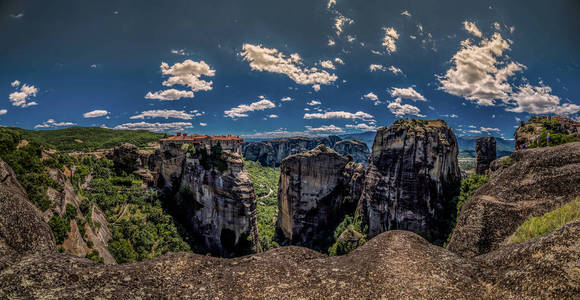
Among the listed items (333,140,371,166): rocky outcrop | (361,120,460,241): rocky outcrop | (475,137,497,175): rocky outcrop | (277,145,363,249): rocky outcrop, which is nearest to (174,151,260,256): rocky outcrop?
(277,145,363,249): rocky outcrop

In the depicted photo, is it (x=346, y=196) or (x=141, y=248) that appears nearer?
(x=141, y=248)

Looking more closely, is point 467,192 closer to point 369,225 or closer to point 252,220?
point 369,225

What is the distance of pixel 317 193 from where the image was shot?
1959 inches

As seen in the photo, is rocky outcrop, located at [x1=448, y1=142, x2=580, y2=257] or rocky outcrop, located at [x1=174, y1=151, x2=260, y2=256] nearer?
rocky outcrop, located at [x1=448, y1=142, x2=580, y2=257]

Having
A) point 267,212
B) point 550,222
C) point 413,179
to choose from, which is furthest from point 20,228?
point 267,212

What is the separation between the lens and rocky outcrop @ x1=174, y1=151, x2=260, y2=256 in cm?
3653

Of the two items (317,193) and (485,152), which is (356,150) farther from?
(317,193)

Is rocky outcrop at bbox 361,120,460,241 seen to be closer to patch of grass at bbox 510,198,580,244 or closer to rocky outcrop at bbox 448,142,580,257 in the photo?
rocky outcrop at bbox 448,142,580,257

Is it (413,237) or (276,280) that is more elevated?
→ (413,237)

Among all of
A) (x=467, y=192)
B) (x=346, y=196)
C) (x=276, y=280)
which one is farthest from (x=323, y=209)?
(x=276, y=280)

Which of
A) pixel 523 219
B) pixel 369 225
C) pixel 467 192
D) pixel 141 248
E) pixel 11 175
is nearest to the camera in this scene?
pixel 523 219

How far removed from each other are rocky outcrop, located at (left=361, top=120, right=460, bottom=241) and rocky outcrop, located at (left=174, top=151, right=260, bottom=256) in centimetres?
2095

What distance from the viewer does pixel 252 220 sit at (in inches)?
1474

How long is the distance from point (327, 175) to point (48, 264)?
4529 cm
